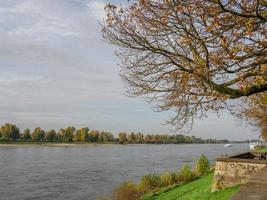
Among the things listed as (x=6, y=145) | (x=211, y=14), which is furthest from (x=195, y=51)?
(x=6, y=145)

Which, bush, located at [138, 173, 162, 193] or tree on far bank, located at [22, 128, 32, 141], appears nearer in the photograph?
bush, located at [138, 173, 162, 193]

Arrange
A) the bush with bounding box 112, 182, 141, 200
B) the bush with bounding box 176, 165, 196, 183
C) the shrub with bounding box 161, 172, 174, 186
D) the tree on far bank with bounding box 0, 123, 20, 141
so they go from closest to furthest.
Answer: the bush with bounding box 112, 182, 141, 200, the shrub with bounding box 161, 172, 174, 186, the bush with bounding box 176, 165, 196, 183, the tree on far bank with bounding box 0, 123, 20, 141

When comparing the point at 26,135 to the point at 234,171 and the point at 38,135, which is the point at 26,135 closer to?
the point at 38,135

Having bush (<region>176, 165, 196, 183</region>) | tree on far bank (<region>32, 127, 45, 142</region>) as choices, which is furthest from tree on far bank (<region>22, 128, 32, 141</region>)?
bush (<region>176, 165, 196, 183</region>)

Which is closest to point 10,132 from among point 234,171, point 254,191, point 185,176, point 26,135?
point 26,135

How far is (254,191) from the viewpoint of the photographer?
11.0 m

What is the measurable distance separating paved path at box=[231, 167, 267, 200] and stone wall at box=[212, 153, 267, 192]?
3655 millimetres

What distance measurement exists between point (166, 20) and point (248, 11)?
80.8 inches

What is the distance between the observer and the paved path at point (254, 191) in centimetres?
1031

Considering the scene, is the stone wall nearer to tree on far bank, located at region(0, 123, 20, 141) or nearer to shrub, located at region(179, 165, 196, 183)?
shrub, located at region(179, 165, 196, 183)

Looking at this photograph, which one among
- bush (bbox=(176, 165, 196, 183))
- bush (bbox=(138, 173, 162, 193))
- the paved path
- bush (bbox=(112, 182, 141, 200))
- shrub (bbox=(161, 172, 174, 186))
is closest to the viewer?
the paved path

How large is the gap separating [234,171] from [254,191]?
6169 millimetres

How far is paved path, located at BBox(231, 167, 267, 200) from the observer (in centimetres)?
1031

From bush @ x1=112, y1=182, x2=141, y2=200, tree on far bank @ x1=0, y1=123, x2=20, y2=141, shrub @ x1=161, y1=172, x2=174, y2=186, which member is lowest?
bush @ x1=112, y1=182, x2=141, y2=200
